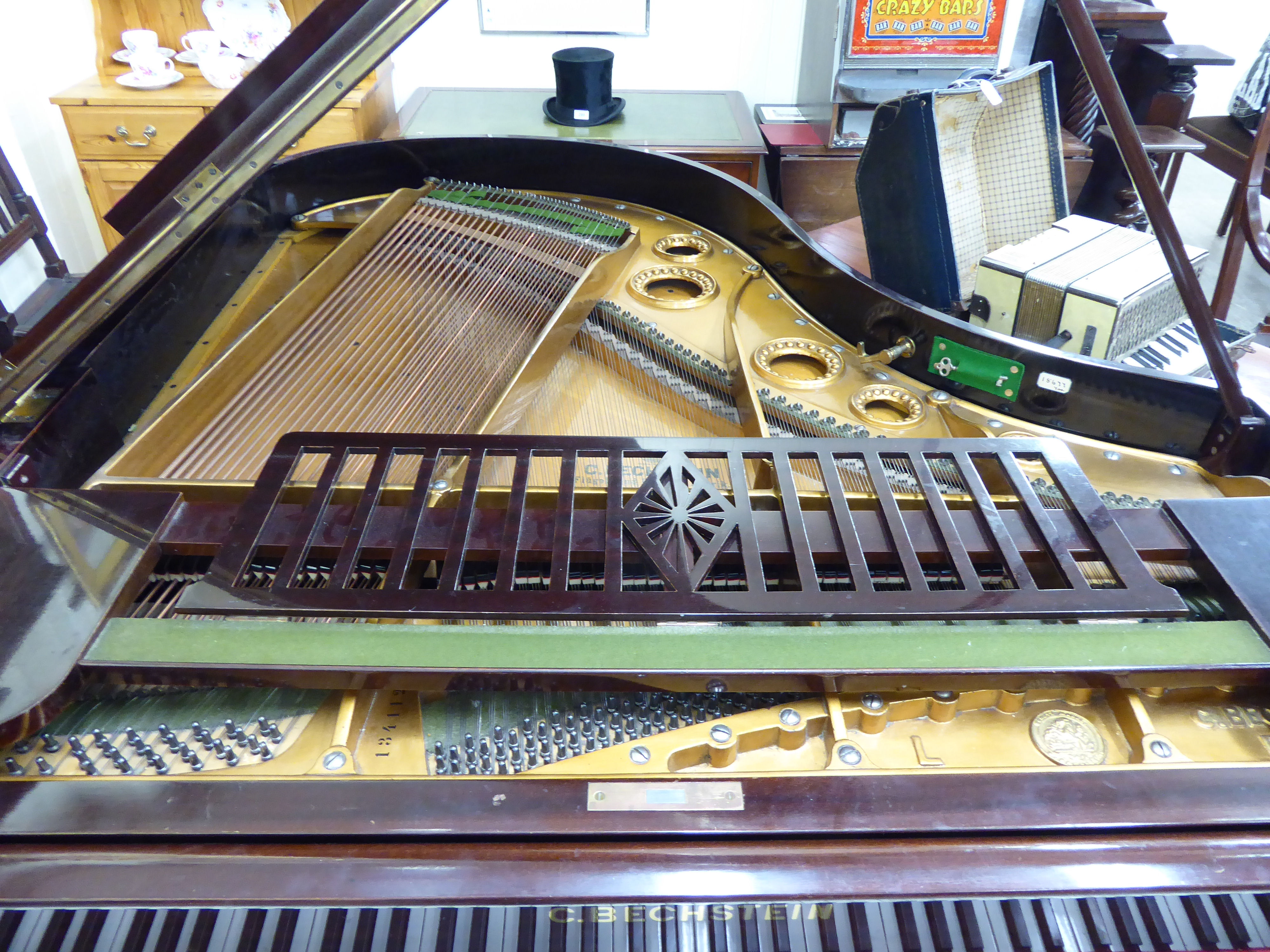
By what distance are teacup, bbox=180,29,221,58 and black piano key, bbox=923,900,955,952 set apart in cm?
513

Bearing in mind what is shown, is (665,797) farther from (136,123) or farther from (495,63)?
(495,63)

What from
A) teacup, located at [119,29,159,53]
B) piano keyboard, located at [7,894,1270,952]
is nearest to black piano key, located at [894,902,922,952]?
piano keyboard, located at [7,894,1270,952]

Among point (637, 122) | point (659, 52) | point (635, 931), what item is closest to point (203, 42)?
point (637, 122)

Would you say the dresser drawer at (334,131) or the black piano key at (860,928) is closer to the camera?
the black piano key at (860,928)

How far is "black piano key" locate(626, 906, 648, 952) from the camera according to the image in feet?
3.99

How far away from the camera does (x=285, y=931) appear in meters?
1.18

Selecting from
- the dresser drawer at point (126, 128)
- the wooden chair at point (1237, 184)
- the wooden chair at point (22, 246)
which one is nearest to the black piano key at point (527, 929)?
the wooden chair at point (1237, 184)

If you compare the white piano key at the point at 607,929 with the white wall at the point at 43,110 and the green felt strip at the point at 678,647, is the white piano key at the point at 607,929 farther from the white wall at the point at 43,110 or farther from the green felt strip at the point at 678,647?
the white wall at the point at 43,110

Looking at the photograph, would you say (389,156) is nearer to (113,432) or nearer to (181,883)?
(113,432)

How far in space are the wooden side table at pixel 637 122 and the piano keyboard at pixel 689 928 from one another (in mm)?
3888

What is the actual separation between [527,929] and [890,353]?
1661 mm

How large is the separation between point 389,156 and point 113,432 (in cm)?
153

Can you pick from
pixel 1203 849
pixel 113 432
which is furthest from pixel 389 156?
pixel 1203 849

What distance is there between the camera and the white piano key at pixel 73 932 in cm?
119
